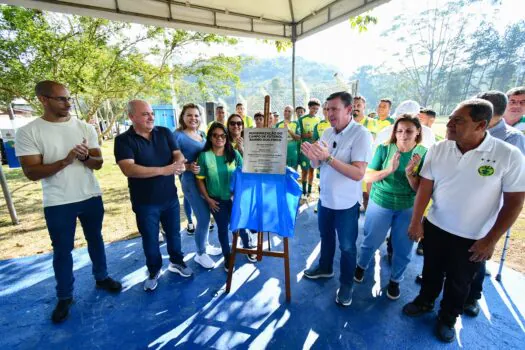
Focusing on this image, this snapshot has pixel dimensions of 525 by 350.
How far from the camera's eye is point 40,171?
7.06 ft

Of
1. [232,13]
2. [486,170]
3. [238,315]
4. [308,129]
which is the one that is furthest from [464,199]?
[308,129]

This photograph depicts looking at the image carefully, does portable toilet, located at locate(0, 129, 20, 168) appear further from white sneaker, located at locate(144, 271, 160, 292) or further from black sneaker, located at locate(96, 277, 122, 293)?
white sneaker, located at locate(144, 271, 160, 292)

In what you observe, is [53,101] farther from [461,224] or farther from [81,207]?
[461,224]

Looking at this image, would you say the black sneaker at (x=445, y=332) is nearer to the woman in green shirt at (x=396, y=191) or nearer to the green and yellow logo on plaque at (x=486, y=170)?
the woman in green shirt at (x=396, y=191)

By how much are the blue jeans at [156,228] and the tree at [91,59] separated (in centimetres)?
399

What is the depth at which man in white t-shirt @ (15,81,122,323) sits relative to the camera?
215cm

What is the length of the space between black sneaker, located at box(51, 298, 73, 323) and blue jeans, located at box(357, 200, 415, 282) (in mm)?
3154

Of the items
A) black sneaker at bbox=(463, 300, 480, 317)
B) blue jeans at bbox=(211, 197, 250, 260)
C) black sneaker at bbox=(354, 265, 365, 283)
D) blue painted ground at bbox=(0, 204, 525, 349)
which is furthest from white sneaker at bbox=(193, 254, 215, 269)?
black sneaker at bbox=(463, 300, 480, 317)

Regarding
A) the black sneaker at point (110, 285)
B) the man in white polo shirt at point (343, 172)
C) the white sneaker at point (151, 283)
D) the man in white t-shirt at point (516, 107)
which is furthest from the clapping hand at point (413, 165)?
the black sneaker at point (110, 285)

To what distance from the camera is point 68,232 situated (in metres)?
2.37

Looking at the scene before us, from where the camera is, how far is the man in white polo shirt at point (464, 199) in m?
1.69

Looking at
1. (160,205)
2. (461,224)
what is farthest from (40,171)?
(461,224)

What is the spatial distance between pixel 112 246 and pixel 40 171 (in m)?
2.02

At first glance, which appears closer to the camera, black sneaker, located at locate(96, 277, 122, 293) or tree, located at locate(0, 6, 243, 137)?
black sneaker, located at locate(96, 277, 122, 293)
